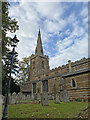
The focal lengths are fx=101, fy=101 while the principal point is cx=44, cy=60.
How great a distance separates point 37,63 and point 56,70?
13823 mm

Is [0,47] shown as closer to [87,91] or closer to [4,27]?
[4,27]

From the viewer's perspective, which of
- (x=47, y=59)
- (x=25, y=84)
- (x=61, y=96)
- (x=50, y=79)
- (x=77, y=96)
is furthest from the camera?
(x=47, y=59)

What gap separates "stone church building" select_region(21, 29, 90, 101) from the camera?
1606 centimetres

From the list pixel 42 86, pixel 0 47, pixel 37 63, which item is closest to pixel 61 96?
pixel 0 47

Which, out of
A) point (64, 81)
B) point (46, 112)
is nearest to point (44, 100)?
point (46, 112)

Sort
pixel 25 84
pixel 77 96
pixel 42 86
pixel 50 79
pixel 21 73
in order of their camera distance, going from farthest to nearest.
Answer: pixel 25 84
pixel 21 73
pixel 42 86
pixel 50 79
pixel 77 96

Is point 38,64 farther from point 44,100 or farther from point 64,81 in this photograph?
point 44,100

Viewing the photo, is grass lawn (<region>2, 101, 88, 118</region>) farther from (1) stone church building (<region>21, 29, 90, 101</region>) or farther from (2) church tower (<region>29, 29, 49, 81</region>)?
(2) church tower (<region>29, 29, 49, 81</region>)

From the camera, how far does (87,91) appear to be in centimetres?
1561

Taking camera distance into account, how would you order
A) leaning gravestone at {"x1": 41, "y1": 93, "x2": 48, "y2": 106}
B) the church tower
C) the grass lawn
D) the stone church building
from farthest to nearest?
1. the church tower
2. the stone church building
3. leaning gravestone at {"x1": 41, "y1": 93, "x2": 48, "y2": 106}
4. the grass lawn

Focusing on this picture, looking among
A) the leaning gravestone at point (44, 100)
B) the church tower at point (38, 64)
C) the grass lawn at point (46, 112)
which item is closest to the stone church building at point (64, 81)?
the church tower at point (38, 64)

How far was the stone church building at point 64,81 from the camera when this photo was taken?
16.1 metres

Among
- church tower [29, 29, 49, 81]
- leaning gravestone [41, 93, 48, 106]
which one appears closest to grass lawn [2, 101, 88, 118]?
leaning gravestone [41, 93, 48, 106]

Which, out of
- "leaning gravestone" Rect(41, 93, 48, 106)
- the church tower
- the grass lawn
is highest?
the church tower
